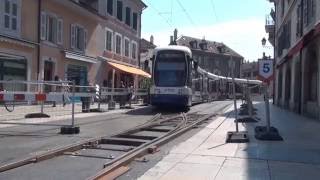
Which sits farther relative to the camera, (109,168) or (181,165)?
(181,165)

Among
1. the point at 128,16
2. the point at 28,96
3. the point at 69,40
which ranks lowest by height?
the point at 28,96

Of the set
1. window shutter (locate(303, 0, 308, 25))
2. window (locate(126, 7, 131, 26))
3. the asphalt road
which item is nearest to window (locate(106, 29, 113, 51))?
window (locate(126, 7, 131, 26))

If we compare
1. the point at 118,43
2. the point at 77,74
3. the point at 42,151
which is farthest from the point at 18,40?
the point at 118,43

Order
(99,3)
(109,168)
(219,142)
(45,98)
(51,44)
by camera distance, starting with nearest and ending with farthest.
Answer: (109,168)
(219,142)
(45,98)
(51,44)
(99,3)

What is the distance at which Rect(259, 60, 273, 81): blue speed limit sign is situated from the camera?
14.4 meters

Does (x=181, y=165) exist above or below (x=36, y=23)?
below

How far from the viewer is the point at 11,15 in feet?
88.0

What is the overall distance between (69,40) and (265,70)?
872 inches

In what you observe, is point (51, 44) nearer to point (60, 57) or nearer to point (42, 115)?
point (60, 57)

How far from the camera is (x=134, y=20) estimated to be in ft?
171

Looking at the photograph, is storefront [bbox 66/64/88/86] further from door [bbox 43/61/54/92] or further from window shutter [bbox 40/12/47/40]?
window shutter [bbox 40/12/47/40]

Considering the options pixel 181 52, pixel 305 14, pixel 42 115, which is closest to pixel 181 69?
pixel 181 52

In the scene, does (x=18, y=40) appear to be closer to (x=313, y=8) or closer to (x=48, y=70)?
(x=48, y=70)

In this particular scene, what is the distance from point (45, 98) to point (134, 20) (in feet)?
118
